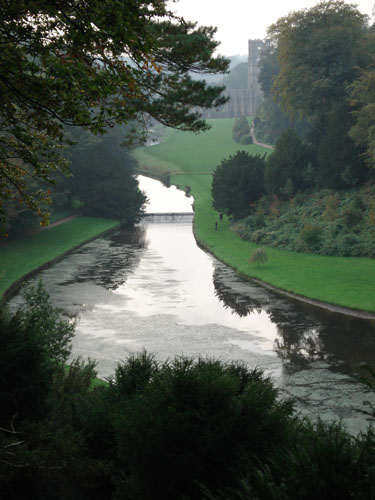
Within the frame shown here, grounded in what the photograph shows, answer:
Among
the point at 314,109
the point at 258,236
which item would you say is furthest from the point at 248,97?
the point at 258,236

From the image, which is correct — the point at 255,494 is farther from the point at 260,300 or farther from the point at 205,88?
the point at 260,300

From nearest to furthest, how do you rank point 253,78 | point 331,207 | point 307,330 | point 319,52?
point 307,330
point 331,207
point 319,52
point 253,78

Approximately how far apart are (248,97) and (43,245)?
13017 centimetres

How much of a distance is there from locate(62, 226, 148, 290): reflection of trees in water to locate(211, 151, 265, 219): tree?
924cm

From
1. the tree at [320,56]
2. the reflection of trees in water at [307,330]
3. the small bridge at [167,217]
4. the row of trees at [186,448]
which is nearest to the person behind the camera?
the row of trees at [186,448]

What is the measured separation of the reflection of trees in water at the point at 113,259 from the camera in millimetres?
35219

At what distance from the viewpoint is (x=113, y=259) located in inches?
1688

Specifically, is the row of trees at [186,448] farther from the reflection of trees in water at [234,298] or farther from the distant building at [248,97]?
the distant building at [248,97]

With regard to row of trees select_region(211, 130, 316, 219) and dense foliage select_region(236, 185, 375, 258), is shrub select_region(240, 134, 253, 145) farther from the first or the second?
dense foliage select_region(236, 185, 375, 258)

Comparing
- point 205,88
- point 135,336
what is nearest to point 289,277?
point 135,336

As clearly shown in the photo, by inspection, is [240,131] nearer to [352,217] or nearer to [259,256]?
[352,217]

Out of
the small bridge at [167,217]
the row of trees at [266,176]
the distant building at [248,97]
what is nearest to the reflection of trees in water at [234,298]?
the row of trees at [266,176]

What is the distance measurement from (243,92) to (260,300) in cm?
14487

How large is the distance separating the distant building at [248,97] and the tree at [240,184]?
11328cm
